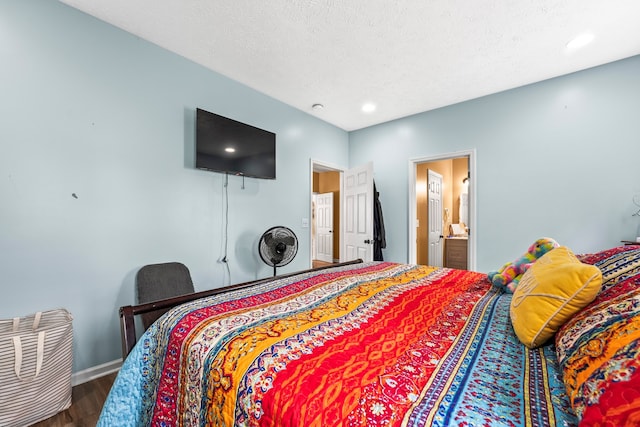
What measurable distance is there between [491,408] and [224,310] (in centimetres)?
98

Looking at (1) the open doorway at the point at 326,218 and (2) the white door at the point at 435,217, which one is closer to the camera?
(2) the white door at the point at 435,217

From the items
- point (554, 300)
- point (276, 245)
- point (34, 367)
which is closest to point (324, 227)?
point (276, 245)

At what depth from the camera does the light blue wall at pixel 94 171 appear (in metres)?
1.70

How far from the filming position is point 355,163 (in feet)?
14.4

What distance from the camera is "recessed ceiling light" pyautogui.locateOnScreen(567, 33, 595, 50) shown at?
214 cm

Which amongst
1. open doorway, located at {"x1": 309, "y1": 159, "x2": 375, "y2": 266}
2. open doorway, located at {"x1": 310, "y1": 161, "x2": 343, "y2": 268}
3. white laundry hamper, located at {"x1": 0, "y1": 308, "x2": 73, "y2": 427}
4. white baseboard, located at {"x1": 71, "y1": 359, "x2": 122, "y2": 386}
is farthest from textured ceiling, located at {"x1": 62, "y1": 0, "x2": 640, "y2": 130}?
open doorway, located at {"x1": 310, "y1": 161, "x2": 343, "y2": 268}

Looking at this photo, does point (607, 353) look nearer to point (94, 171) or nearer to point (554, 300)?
point (554, 300)

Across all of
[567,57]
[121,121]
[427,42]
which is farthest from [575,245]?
[121,121]

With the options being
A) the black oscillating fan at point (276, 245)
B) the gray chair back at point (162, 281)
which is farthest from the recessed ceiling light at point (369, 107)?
the gray chair back at point (162, 281)

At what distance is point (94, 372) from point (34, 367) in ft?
1.92

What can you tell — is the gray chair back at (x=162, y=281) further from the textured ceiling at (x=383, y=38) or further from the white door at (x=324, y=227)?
the white door at (x=324, y=227)

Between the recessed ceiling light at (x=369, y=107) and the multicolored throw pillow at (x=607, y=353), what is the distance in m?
2.95

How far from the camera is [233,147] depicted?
2.73m

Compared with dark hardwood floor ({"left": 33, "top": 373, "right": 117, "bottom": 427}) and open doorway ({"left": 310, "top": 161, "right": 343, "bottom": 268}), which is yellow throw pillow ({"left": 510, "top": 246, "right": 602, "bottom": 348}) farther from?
open doorway ({"left": 310, "top": 161, "right": 343, "bottom": 268})
